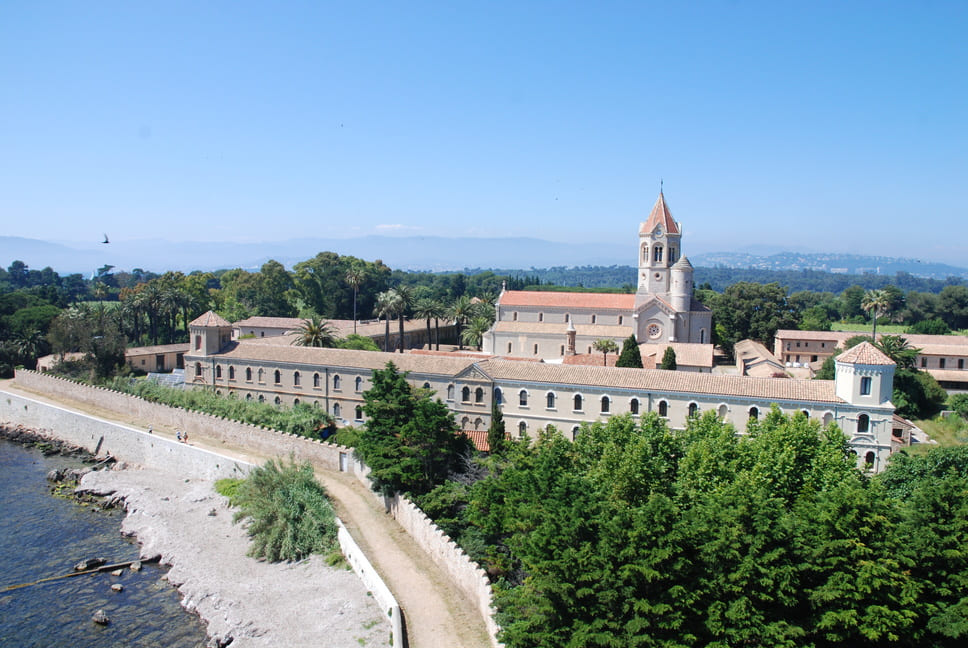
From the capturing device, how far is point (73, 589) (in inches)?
1152

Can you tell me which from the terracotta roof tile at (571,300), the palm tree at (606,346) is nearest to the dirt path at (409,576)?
the palm tree at (606,346)

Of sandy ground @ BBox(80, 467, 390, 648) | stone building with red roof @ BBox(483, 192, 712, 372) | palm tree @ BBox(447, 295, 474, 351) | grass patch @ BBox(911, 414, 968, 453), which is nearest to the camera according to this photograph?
sandy ground @ BBox(80, 467, 390, 648)

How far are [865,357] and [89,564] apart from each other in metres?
39.5

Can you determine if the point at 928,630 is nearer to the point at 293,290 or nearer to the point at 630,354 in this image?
the point at 630,354

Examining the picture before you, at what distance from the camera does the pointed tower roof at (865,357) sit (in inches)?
1405

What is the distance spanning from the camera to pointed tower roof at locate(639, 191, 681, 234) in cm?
6272

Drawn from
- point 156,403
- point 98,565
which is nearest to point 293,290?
point 156,403

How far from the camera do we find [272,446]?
134ft

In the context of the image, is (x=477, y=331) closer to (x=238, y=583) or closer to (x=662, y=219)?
(x=662, y=219)

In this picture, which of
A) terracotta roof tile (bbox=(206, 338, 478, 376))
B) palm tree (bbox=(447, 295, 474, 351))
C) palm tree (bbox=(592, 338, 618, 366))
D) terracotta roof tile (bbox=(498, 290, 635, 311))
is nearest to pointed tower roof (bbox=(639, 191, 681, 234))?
terracotta roof tile (bbox=(498, 290, 635, 311))

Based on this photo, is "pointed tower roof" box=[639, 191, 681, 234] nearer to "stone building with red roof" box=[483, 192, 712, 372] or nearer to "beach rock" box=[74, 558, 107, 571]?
"stone building with red roof" box=[483, 192, 712, 372]

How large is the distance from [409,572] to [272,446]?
18145mm

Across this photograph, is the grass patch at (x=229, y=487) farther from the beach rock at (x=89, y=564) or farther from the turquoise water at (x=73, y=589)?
the beach rock at (x=89, y=564)

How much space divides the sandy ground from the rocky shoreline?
0.13ft
